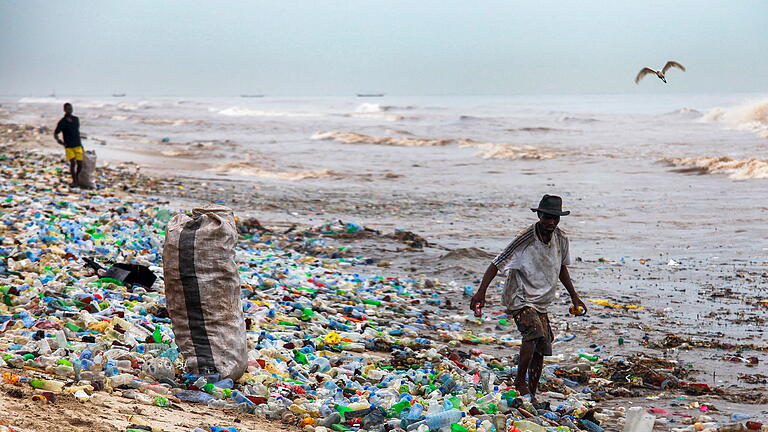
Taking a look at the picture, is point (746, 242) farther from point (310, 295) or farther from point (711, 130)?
point (711, 130)

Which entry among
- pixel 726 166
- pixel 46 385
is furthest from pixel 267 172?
pixel 46 385

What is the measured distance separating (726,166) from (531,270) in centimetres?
2066

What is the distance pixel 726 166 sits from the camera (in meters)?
23.7

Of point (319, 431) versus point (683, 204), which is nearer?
point (319, 431)

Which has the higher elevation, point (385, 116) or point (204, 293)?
point (385, 116)

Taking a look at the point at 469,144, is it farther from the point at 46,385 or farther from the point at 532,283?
the point at 46,385

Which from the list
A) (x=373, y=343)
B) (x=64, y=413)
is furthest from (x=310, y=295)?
(x=64, y=413)

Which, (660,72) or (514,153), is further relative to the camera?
(514,153)

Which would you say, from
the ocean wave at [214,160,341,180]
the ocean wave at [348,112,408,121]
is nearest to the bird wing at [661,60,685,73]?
the ocean wave at [214,160,341,180]

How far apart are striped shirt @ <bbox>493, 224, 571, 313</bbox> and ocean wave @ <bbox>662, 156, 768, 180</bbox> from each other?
18.1 metres

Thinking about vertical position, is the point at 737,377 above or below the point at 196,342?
below

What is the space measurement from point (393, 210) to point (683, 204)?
637cm

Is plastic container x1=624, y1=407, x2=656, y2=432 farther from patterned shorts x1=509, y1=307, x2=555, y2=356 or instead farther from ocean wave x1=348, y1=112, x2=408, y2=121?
ocean wave x1=348, y1=112, x2=408, y2=121

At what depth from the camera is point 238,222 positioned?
12516mm
